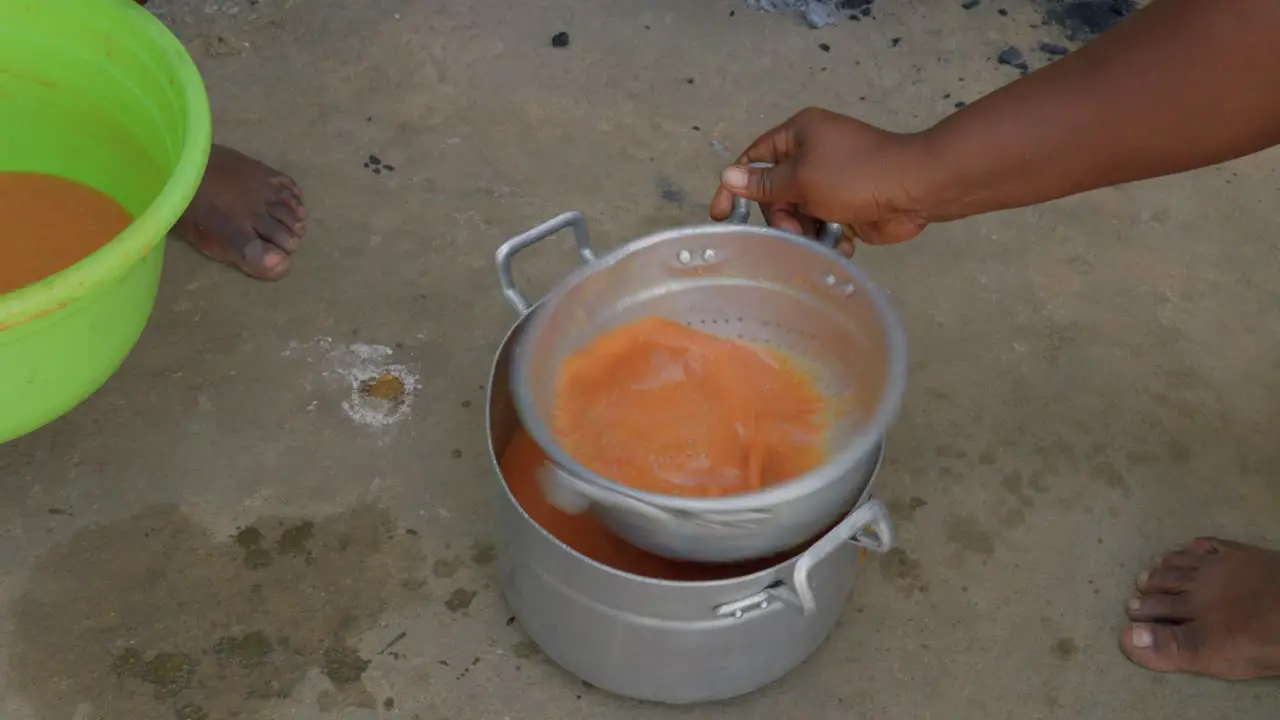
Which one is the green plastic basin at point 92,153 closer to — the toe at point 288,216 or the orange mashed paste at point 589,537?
the toe at point 288,216

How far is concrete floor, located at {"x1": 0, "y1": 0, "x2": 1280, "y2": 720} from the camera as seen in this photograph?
4.33 ft

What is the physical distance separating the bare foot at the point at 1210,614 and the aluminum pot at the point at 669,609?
370mm

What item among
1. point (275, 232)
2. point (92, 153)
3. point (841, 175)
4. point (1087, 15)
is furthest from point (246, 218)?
point (1087, 15)

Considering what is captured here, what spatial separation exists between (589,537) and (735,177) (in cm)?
42

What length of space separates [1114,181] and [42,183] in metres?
1.27

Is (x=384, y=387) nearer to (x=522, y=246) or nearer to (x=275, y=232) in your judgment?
(x=275, y=232)

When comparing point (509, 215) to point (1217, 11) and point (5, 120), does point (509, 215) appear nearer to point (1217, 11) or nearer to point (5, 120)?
point (5, 120)

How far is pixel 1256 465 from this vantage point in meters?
1.51

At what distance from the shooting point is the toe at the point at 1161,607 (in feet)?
4.41

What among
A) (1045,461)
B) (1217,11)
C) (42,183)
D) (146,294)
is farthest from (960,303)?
(42,183)

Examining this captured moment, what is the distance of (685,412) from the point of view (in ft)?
3.91

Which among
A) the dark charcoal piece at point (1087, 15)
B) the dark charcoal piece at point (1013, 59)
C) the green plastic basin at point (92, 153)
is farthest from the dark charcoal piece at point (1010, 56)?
the green plastic basin at point (92, 153)

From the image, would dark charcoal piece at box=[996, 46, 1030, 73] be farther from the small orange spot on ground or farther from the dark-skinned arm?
the small orange spot on ground

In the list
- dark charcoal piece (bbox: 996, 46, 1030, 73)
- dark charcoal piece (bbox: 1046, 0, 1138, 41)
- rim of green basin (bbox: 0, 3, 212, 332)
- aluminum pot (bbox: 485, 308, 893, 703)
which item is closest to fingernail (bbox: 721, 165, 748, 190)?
aluminum pot (bbox: 485, 308, 893, 703)
